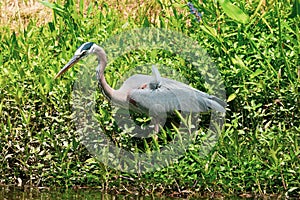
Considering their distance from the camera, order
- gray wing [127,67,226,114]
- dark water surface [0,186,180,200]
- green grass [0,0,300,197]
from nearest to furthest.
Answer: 1. green grass [0,0,300,197]
2. dark water surface [0,186,180,200]
3. gray wing [127,67,226,114]

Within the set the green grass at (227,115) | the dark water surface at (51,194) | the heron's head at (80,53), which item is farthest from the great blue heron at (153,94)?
the dark water surface at (51,194)

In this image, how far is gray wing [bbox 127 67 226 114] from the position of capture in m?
5.36

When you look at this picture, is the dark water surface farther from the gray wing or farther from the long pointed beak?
the long pointed beak

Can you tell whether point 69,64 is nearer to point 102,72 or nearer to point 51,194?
point 102,72

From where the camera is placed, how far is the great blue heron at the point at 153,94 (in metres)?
5.39

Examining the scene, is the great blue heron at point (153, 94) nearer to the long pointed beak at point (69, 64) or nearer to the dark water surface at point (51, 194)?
the long pointed beak at point (69, 64)

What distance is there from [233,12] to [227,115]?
30.3 inches

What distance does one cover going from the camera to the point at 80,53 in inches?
218

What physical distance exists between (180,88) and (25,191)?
4.39 feet

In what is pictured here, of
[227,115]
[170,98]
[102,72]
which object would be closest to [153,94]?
[170,98]

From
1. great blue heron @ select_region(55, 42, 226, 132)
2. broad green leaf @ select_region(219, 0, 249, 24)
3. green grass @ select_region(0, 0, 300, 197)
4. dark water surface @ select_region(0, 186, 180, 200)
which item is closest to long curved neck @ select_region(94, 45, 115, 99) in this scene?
great blue heron @ select_region(55, 42, 226, 132)

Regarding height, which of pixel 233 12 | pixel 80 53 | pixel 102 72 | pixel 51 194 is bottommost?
pixel 51 194

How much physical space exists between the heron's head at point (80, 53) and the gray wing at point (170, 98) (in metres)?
0.44

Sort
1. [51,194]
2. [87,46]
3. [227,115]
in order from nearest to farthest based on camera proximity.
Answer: [51,194] < [227,115] < [87,46]
